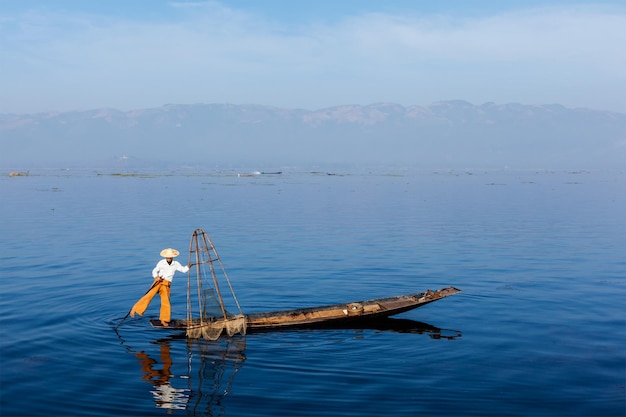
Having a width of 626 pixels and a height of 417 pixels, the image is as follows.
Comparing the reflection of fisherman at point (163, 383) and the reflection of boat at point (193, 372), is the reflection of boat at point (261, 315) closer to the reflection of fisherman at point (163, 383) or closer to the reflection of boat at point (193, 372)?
the reflection of boat at point (193, 372)

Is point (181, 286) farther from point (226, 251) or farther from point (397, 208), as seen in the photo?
point (397, 208)

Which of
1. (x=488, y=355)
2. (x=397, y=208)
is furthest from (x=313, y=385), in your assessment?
(x=397, y=208)

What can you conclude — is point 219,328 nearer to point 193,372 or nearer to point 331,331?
point 193,372

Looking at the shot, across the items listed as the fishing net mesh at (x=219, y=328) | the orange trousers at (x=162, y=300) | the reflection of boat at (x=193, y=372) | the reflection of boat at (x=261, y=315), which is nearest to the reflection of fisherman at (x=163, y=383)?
the reflection of boat at (x=193, y=372)

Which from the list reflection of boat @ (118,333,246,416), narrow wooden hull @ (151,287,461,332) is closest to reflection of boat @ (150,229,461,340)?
narrow wooden hull @ (151,287,461,332)

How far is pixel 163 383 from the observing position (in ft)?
49.3

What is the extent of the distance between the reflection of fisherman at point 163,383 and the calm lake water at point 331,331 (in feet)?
0.18

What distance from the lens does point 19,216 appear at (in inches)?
1980

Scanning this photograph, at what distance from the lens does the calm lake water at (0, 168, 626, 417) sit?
1412cm

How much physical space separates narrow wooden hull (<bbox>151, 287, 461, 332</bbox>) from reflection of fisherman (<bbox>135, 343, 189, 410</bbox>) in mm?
1913

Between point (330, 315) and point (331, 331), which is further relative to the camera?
point (330, 315)

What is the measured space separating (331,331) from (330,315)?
0.47 metres

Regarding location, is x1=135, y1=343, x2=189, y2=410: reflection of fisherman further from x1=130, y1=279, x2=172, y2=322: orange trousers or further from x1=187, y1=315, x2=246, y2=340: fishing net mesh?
x1=130, y1=279, x2=172, y2=322: orange trousers

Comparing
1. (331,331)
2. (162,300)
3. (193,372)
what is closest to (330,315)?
(331,331)
